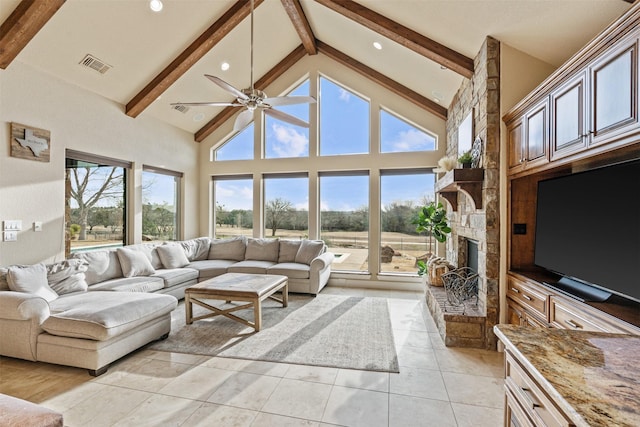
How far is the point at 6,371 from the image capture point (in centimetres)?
256

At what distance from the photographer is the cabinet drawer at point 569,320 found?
71.1 inches

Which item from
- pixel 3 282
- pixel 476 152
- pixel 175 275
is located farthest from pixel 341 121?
pixel 3 282

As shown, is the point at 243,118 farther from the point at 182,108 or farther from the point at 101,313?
the point at 101,313

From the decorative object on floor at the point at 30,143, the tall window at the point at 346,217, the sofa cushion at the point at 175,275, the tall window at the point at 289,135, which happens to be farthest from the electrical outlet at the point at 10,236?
the tall window at the point at 346,217

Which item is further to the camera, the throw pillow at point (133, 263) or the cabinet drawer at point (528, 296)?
the throw pillow at point (133, 263)

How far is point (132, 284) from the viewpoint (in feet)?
12.7

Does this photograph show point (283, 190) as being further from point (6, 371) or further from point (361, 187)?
point (6, 371)

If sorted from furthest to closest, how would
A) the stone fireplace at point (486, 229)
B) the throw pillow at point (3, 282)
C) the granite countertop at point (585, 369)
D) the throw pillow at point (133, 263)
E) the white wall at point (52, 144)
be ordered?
the throw pillow at point (133, 263), the white wall at point (52, 144), the stone fireplace at point (486, 229), the throw pillow at point (3, 282), the granite countertop at point (585, 369)

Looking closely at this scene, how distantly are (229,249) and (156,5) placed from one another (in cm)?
398

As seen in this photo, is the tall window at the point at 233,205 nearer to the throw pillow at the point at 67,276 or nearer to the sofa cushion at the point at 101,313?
the throw pillow at the point at 67,276

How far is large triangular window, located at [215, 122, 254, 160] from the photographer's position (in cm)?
644

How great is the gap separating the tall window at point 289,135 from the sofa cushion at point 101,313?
3.88 meters

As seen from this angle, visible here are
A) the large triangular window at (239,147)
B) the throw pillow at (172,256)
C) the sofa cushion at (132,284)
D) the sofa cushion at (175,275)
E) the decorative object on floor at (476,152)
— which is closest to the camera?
the decorative object on floor at (476,152)

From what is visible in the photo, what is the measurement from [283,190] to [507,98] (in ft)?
14.1
